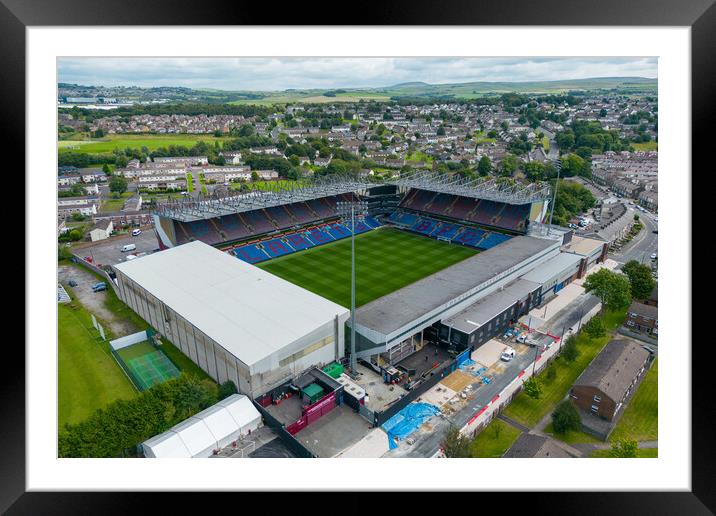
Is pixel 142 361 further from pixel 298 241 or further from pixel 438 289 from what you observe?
pixel 298 241

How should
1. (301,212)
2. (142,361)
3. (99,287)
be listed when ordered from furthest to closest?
(301,212) < (99,287) < (142,361)

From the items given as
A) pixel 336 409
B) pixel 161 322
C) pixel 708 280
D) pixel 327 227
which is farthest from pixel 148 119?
pixel 708 280

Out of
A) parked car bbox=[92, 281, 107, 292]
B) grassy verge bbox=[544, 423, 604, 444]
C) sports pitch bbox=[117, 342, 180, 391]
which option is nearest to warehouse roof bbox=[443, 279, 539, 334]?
grassy verge bbox=[544, 423, 604, 444]

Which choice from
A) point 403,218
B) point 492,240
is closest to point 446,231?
point 492,240

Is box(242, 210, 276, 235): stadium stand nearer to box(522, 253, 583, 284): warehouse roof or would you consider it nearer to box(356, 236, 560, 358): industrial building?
box(356, 236, 560, 358): industrial building

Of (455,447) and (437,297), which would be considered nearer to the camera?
(455,447)

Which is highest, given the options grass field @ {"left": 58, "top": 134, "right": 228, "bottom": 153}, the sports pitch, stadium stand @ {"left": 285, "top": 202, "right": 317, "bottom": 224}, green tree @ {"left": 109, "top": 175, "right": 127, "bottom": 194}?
grass field @ {"left": 58, "top": 134, "right": 228, "bottom": 153}

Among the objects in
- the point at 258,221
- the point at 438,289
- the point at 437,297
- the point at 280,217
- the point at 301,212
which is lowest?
the point at 437,297
